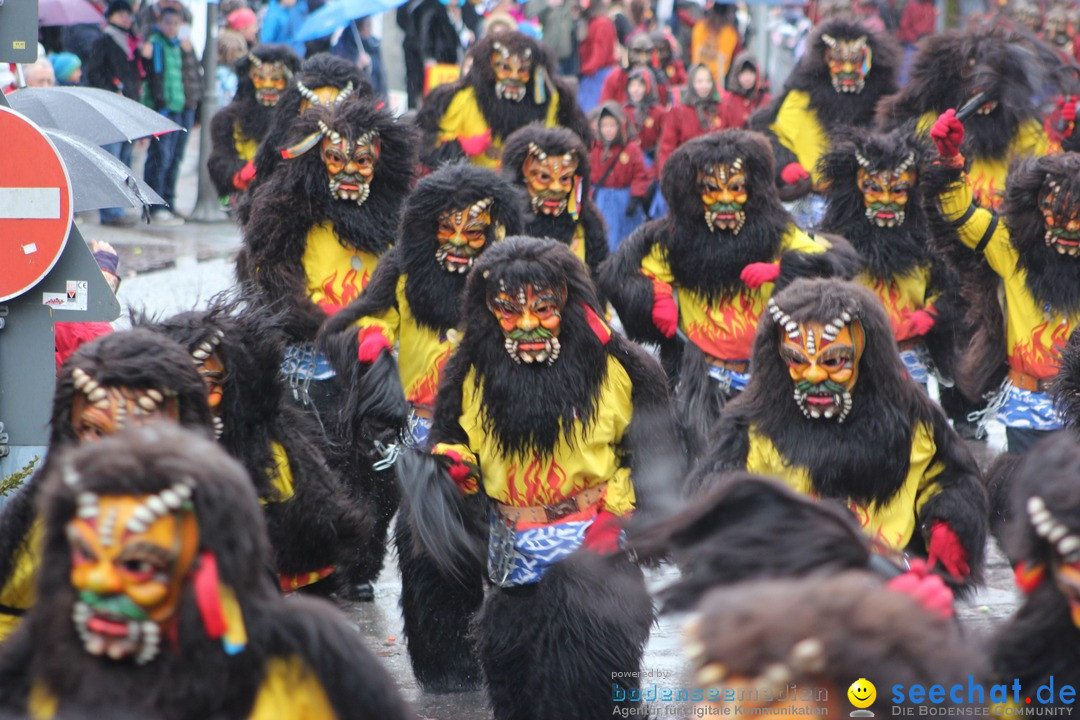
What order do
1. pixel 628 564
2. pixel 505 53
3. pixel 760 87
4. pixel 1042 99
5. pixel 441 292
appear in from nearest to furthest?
pixel 628 564, pixel 441 292, pixel 1042 99, pixel 505 53, pixel 760 87

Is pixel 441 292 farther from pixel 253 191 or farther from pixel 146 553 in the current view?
pixel 146 553

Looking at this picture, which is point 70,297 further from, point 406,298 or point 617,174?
point 617,174

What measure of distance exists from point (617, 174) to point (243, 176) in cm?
299

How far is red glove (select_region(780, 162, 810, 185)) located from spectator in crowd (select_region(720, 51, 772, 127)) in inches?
103

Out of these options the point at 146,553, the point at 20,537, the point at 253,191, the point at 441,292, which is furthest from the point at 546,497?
the point at 253,191

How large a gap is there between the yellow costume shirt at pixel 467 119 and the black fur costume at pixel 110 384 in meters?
6.00

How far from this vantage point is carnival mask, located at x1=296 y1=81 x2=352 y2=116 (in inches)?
360

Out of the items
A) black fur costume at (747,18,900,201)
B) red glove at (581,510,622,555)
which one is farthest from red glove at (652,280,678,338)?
black fur costume at (747,18,900,201)

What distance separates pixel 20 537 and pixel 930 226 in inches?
181

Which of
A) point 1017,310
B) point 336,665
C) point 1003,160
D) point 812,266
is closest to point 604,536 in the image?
point 336,665

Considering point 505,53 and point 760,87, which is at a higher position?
point 505,53

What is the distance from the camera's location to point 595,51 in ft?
51.5

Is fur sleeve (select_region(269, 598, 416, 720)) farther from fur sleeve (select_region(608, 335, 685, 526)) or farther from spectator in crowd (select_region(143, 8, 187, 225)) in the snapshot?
spectator in crowd (select_region(143, 8, 187, 225))

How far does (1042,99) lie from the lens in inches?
371
